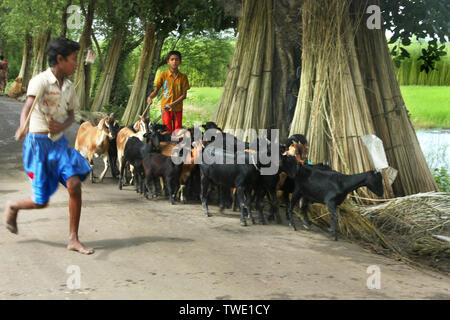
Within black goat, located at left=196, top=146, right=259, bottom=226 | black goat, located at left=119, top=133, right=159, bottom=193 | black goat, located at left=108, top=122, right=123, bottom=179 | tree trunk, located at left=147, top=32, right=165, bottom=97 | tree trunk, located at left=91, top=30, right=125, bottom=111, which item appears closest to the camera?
black goat, located at left=196, top=146, right=259, bottom=226

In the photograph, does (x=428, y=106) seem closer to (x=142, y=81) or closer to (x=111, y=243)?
(x=142, y=81)

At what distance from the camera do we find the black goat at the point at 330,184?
6.18 m

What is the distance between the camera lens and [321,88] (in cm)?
741

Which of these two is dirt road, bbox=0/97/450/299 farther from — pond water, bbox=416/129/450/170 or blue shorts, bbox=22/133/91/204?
pond water, bbox=416/129/450/170

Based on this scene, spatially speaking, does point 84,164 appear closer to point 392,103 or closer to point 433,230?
point 433,230

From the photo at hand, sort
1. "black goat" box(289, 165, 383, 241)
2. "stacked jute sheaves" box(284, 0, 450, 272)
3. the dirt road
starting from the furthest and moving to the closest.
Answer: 1. "stacked jute sheaves" box(284, 0, 450, 272)
2. "black goat" box(289, 165, 383, 241)
3. the dirt road

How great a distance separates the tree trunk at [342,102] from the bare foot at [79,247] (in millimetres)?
3516

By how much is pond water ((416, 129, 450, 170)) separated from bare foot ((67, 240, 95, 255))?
9.56m

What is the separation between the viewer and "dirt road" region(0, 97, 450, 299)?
4.08m

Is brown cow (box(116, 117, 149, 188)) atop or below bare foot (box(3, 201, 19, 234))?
atop

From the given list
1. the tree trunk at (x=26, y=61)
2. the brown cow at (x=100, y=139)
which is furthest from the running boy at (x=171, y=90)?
the tree trunk at (x=26, y=61)

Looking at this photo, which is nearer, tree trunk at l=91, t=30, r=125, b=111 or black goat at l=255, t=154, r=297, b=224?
black goat at l=255, t=154, r=297, b=224

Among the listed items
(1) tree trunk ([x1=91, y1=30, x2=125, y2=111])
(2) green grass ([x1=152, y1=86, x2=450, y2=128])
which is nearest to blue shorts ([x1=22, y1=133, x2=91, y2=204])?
(2) green grass ([x1=152, y1=86, x2=450, y2=128])
